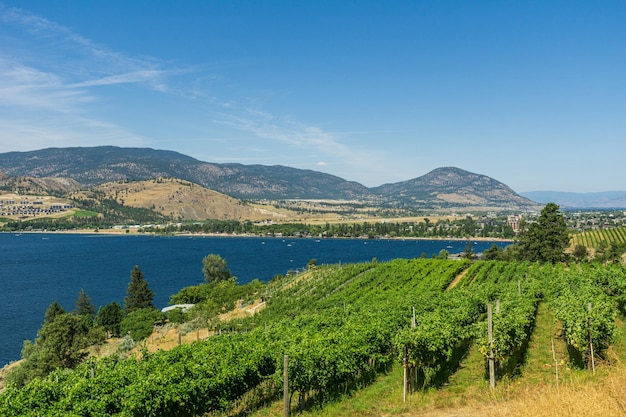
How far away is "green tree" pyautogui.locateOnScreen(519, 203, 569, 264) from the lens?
84.9 meters

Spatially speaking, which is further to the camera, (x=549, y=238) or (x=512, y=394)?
(x=549, y=238)

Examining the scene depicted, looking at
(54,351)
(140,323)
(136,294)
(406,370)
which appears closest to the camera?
(406,370)

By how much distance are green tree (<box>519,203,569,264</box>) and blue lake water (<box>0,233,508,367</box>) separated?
214 ft

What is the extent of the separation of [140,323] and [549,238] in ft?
251

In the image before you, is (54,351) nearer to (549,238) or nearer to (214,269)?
(214,269)

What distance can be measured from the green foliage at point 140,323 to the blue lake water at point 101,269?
44.6 feet

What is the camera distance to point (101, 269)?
134m

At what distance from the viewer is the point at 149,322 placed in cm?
5991

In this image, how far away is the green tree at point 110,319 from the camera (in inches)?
2475

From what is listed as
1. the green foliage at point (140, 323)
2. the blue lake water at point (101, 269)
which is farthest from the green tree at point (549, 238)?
the green foliage at point (140, 323)

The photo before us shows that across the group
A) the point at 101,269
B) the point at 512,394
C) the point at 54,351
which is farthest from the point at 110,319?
the point at 101,269

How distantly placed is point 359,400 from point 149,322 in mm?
48637

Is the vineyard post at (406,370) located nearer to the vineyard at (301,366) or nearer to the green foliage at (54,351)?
the vineyard at (301,366)

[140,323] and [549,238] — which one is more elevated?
[549,238]
